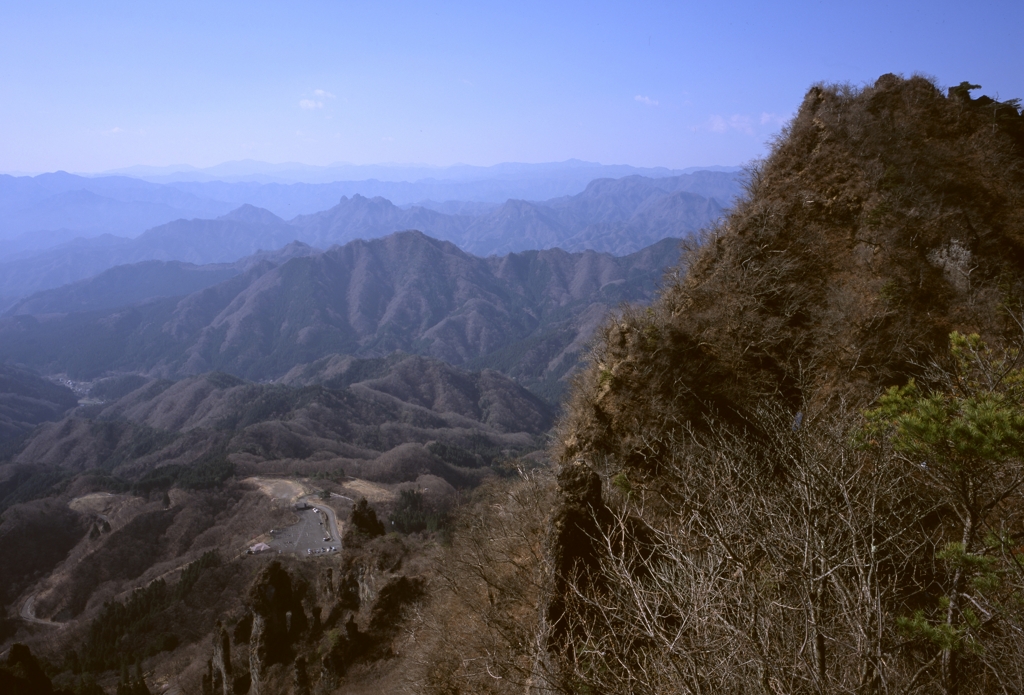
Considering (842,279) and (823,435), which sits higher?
(842,279)

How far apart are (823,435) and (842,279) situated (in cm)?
790

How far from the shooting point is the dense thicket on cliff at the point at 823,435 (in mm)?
7816

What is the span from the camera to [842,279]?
66.6 ft

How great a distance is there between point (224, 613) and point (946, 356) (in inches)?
2435

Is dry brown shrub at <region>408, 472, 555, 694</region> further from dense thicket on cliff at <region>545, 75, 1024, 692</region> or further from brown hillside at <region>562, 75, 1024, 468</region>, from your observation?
brown hillside at <region>562, 75, 1024, 468</region>

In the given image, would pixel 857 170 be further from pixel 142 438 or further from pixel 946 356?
pixel 142 438

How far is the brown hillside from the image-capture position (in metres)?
18.1

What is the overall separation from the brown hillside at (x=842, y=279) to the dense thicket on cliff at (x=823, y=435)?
0.28 feet

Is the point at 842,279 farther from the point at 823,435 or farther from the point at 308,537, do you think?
the point at 308,537

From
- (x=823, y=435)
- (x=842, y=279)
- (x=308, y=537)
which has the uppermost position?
(x=842, y=279)

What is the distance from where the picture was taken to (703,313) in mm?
20188

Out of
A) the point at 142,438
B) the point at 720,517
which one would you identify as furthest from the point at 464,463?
the point at 720,517

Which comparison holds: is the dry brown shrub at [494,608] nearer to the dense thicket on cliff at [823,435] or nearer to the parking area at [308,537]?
the dense thicket on cliff at [823,435]

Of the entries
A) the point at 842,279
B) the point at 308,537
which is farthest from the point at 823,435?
the point at 308,537
